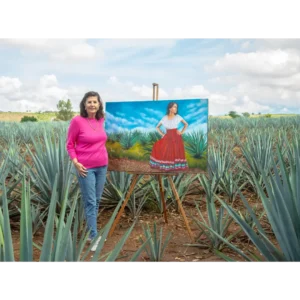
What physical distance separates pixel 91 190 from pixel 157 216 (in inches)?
42.0

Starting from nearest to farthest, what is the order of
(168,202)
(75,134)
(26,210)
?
(26,210), (75,134), (168,202)

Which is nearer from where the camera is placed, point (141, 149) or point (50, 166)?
point (141, 149)

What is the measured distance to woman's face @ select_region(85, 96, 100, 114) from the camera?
2482 mm

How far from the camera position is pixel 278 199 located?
1447 mm

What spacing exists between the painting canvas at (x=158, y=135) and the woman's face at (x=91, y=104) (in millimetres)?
445

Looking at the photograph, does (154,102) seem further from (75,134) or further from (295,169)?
(295,169)

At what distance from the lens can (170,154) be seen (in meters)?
2.80

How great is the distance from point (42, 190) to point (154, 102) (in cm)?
118

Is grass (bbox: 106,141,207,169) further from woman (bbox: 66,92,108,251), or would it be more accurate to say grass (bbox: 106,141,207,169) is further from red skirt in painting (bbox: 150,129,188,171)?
woman (bbox: 66,92,108,251)

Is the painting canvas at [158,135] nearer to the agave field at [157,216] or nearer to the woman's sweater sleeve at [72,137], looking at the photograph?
the agave field at [157,216]

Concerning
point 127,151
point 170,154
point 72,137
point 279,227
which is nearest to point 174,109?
point 170,154

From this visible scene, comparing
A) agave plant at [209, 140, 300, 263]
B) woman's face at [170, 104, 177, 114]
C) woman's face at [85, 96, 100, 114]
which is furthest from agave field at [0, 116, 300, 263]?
woman's face at [85, 96, 100, 114]

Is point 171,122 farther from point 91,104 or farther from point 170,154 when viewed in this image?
point 91,104
